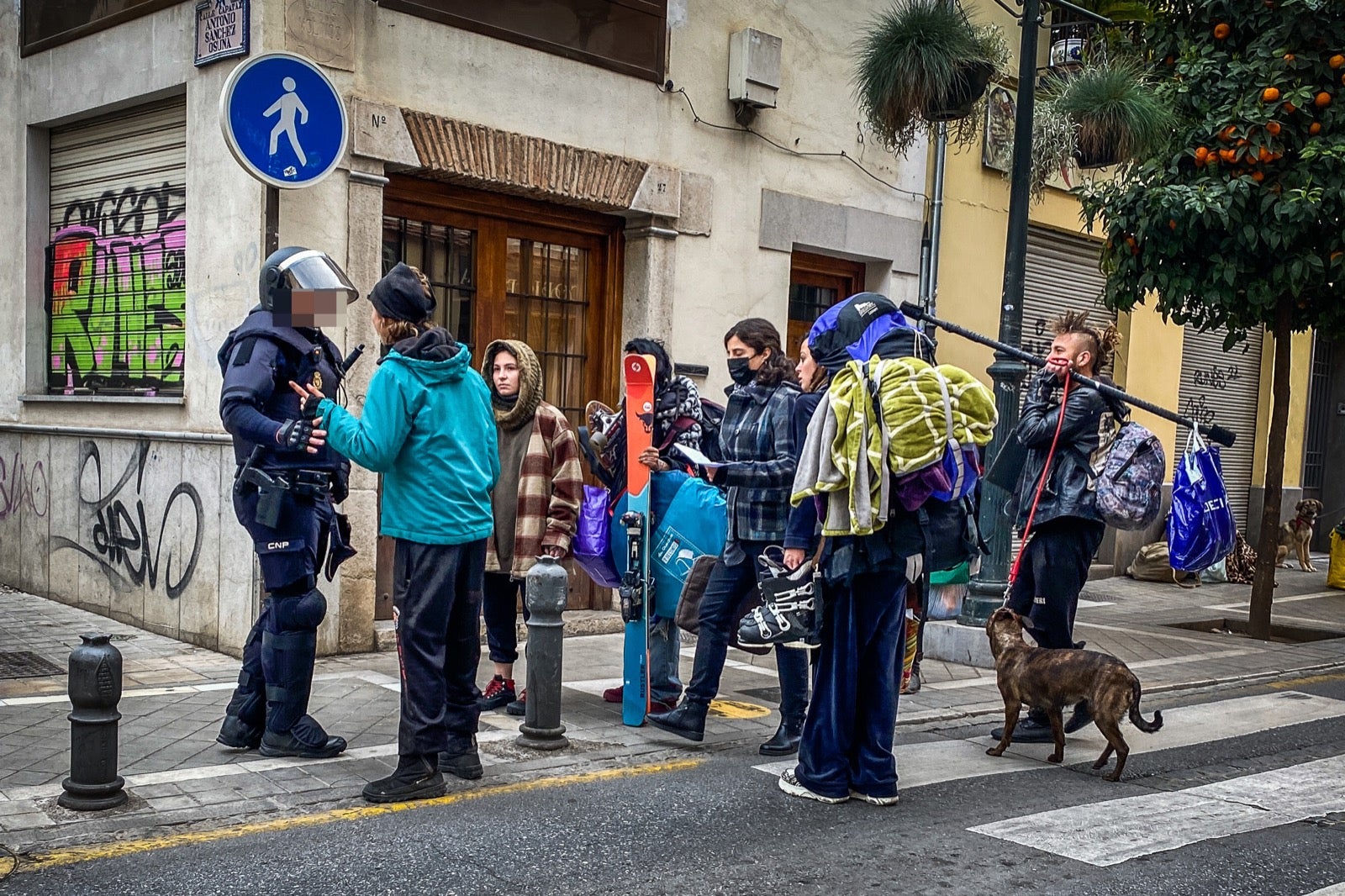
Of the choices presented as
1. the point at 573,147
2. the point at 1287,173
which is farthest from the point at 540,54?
the point at 1287,173

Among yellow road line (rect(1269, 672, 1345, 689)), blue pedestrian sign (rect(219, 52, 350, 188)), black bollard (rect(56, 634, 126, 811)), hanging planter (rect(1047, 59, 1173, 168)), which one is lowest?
yellow road line (rect(1269, 672, 1345, 689))

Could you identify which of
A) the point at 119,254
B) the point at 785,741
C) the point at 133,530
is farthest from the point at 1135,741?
the point at 119,254

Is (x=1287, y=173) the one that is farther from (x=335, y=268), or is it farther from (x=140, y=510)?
(x=140, y=510)

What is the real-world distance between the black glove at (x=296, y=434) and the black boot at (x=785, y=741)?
2.56 m

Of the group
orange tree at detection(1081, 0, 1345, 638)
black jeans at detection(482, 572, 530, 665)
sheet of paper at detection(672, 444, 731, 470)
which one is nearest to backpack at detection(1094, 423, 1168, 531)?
sheet of paper at detection(672, 444, 731, 470)

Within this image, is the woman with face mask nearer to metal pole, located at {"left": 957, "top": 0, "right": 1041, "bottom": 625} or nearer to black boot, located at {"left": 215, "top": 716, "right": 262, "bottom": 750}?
black boot, located at {"left": 215, "top": 716, "right": 262, "bottom": 750}

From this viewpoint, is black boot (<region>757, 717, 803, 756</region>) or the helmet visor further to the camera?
black boot (<region>757, 717, 803, 756</region>)

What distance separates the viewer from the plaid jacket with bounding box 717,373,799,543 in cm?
582

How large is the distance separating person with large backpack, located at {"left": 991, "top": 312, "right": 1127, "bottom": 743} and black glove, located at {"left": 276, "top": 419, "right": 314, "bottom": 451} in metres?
3.59

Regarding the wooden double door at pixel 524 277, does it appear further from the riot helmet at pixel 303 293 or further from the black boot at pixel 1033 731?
the black boot at pixel 1033 731

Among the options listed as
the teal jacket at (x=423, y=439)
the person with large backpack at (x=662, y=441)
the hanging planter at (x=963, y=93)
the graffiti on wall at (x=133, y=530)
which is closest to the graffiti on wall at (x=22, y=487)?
the graffiti on wall at (x=133, y=530)

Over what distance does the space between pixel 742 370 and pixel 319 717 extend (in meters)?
2.67

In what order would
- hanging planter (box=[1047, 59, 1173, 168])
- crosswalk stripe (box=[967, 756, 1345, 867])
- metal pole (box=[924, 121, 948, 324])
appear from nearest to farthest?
crosswalk stripe (box=[967, 756, 1345, 867]), hanging planter (box=[1047, 59, 1173, 168]), metal pole (box=[924, 121, 948, 324])

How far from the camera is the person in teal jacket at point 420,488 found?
489 centimetres
